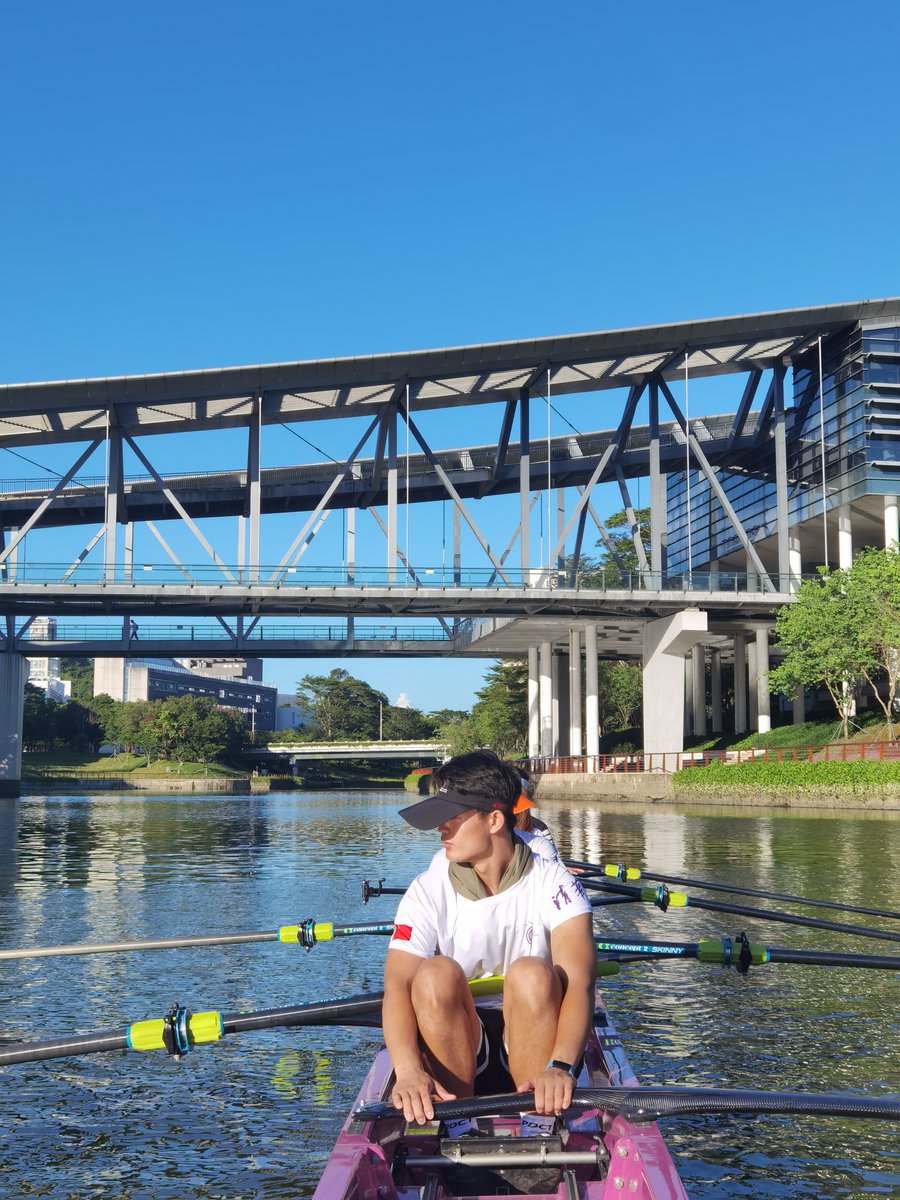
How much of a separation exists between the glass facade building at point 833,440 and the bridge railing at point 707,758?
370 inches

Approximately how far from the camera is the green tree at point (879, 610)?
158 feet

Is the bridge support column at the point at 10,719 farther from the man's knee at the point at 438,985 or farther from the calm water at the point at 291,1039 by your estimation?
the man's knee at the point at 438,985

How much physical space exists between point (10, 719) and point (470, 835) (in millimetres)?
62819

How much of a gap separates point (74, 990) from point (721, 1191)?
6.54 m

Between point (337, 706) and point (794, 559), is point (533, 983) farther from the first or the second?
point (337, 706)

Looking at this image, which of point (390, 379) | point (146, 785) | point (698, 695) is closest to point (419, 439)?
point (390, 379)

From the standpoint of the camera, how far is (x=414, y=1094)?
15.3 ft

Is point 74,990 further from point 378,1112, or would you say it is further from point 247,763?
point 247,763

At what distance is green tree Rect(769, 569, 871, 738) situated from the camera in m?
49.4

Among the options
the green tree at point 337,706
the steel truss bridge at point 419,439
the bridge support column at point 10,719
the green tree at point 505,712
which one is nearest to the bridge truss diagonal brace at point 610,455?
the steel truss bridge at point 419,439

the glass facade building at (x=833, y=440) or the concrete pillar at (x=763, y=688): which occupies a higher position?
the glass facade building at (x=833, y=440)

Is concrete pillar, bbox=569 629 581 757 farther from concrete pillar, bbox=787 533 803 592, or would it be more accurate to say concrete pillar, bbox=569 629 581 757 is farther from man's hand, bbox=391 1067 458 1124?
man's hand, bbox=391 1067 458 1124

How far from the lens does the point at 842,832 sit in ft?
96.7

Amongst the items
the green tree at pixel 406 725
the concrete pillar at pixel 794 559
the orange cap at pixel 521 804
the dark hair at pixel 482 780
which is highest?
the concrete pillar at pixel 794 559
